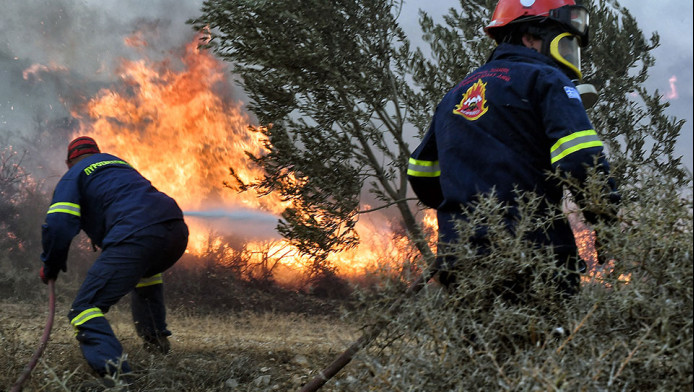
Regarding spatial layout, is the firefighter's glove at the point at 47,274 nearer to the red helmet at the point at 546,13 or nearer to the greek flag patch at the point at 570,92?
the red helmet at the point at 546,13

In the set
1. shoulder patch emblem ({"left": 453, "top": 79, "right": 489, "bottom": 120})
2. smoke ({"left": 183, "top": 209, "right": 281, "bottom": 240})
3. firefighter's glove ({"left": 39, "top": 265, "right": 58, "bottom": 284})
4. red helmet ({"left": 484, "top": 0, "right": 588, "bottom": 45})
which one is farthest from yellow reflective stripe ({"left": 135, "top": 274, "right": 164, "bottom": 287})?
smoke ({"left": 183, "top": 209, "right": 281, "bottom": 240})

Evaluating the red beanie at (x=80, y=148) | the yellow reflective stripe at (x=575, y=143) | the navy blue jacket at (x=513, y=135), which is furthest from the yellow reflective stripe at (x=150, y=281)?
the yellow reflective stripe at (x=575, y=143)

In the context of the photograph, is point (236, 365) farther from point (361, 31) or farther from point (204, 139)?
point (204, 139)

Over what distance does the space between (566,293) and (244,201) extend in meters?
11.0

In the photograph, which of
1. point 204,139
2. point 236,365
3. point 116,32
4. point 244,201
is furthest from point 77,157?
point 116,32

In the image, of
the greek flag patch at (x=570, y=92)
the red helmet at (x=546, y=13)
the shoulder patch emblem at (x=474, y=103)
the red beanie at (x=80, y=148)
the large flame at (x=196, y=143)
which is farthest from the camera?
the large flame at (x=196, y=143)

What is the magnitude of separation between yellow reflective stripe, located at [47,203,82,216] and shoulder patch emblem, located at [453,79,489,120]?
237cm

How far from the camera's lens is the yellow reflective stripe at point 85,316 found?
3.57 metres

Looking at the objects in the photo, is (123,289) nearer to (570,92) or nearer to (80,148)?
(80,148)

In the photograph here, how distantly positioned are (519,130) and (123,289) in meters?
2.49

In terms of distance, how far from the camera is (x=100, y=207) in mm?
4023

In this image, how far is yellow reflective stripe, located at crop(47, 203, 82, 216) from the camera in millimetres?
3799

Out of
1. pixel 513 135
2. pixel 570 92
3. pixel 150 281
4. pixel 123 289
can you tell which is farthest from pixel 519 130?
pixel 150 281

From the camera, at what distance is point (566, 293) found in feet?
7.27
